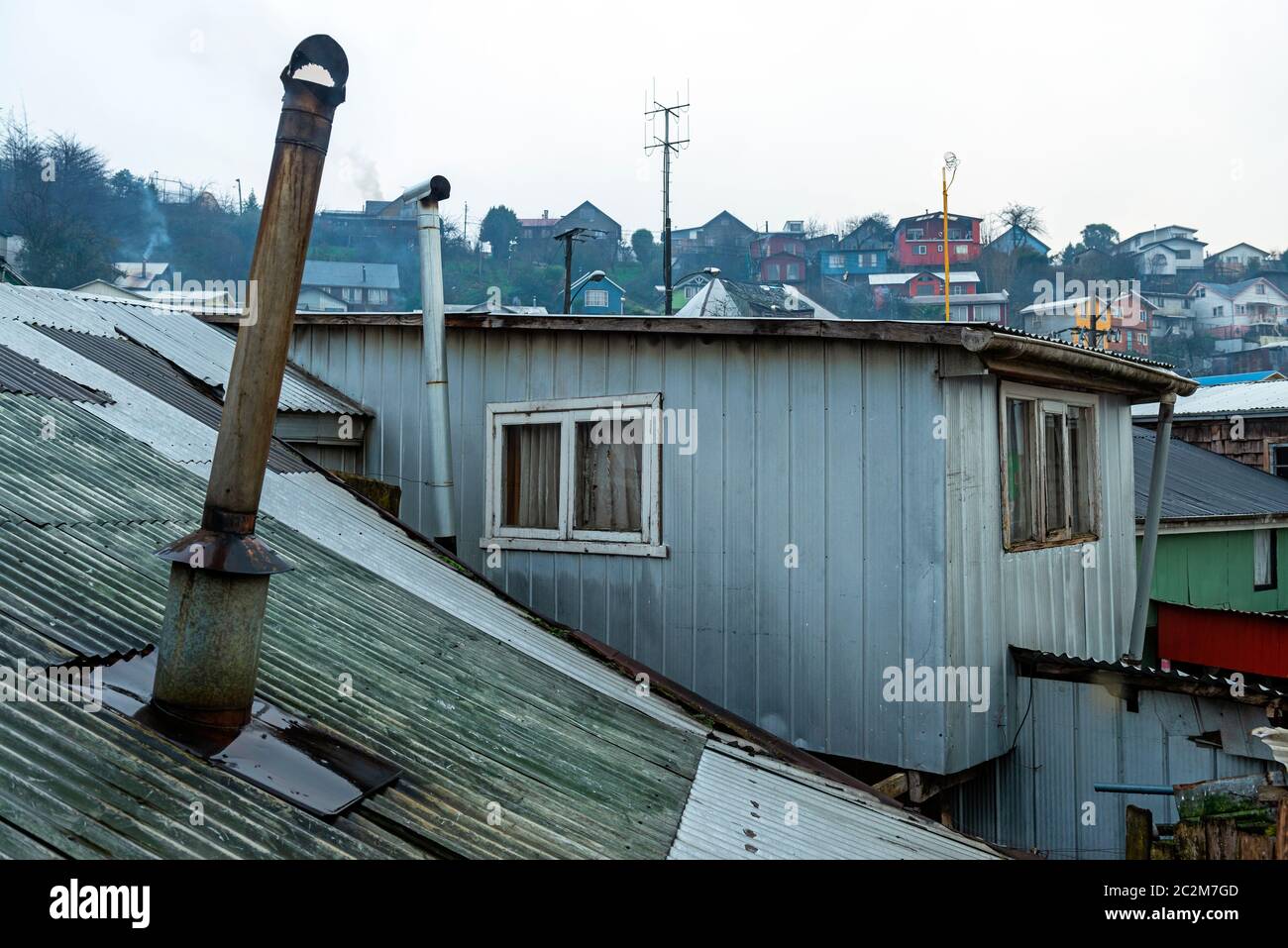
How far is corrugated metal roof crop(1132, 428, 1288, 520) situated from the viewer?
15.6 metres

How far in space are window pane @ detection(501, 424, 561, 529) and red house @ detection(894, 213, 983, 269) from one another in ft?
243

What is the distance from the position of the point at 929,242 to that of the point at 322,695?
80.7 metres

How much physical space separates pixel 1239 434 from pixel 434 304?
18.5 m

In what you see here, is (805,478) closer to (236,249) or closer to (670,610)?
(670,610)

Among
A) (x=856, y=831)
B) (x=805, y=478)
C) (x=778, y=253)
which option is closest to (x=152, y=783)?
(x=856, y=831)

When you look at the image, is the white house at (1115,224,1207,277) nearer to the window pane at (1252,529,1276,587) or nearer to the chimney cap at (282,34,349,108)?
the window pane at (1252,529,1276,587)

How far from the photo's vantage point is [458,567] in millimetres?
7461

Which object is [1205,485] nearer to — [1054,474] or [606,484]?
[1054,474]

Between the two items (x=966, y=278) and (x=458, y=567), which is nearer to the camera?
(x=458, y=567)

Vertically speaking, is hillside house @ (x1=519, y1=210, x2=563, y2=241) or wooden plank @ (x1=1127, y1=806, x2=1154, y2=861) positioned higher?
hillside house @ (x1=519, y1=210, x2=563, y2=241)

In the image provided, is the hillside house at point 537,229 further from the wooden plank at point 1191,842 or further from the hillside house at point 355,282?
the wooden plank at point 1191,842

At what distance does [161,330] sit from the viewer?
9.49m

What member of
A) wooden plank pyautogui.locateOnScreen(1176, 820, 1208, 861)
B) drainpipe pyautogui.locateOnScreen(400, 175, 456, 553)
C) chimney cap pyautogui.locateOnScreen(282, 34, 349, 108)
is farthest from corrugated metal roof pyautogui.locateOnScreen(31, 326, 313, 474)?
wooden plank pyautogui.locateOnScreen(1176, 820, 1208, 861)
